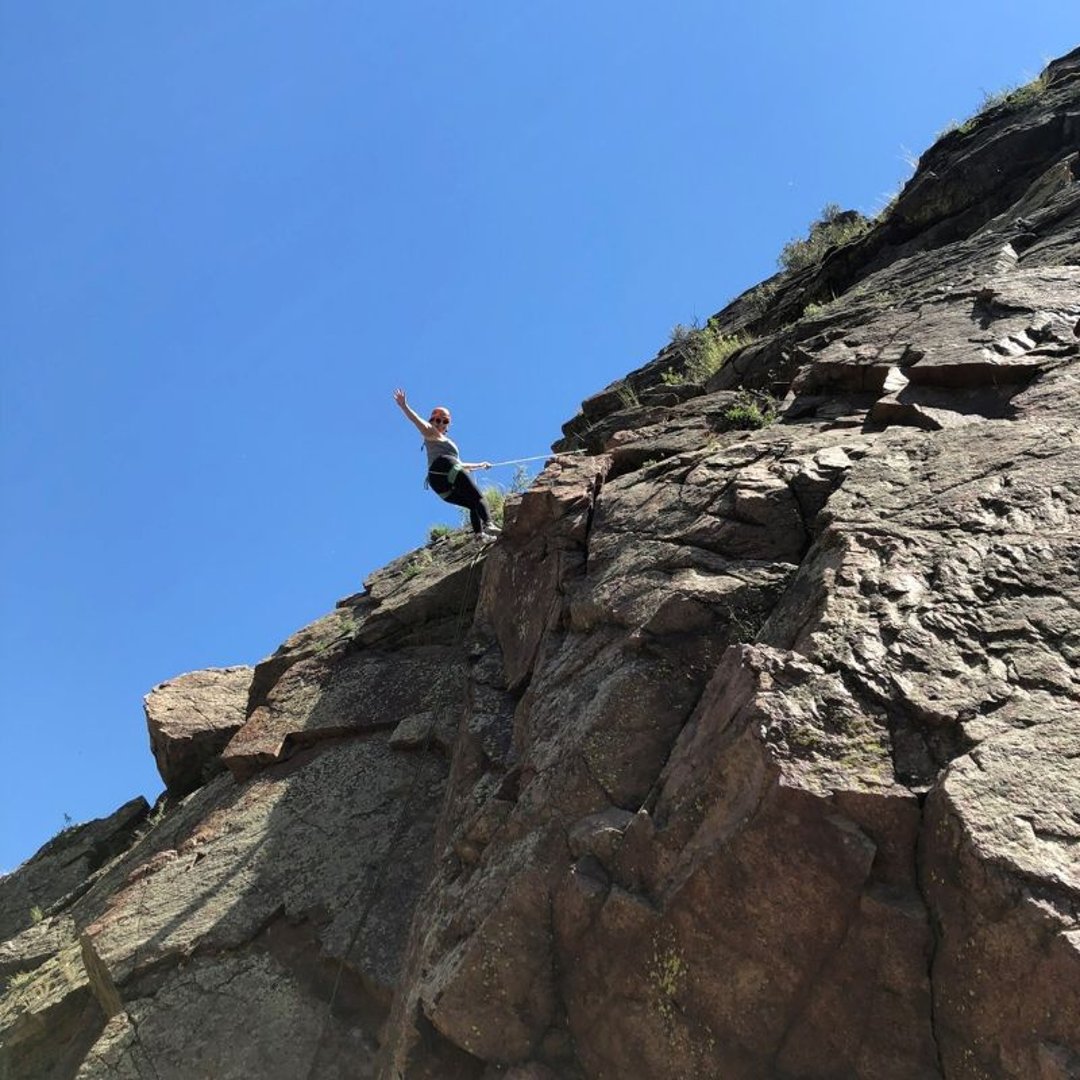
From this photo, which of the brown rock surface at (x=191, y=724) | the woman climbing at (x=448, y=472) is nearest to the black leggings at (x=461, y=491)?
the woman climbing at (x=448, y=472)

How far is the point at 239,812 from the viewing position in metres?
9.93

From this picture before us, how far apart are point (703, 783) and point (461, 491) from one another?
306 inches

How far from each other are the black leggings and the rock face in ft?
2.23

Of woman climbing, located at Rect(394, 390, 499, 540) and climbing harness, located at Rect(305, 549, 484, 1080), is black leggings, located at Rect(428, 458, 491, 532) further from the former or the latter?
climbing harness, located at Rect(305, 549, 484, 1080)

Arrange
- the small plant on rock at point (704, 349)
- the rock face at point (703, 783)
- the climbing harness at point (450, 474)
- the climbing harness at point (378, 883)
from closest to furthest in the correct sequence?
the rock face at point (703, 783)
the climbing harness at point (378, 883)
the climbing harness at point (450, 474)
the small plant on rock at point (704, 349)

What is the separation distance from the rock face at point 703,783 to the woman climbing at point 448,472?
68cm

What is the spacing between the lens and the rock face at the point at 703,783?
14.8ft

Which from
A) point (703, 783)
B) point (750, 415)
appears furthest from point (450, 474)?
point (703, 783)

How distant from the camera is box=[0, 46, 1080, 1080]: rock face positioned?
451 centimetres

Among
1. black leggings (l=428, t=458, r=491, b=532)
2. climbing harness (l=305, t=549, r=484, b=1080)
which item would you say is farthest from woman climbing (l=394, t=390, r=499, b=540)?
climbing harness (l=305, t=549, r=484, b=1080)

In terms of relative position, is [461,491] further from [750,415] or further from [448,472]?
[750,415]

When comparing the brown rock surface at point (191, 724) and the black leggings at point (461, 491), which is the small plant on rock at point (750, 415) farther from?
the brown rock surface at point (191, 724)

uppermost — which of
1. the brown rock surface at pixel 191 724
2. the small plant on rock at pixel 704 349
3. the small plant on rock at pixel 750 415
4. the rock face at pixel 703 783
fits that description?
the small plant on rock at pixel 704 349

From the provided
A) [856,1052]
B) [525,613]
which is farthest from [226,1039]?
[856,1052]
